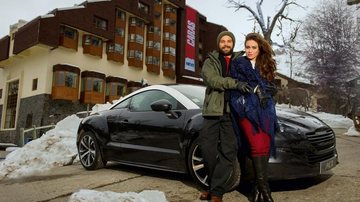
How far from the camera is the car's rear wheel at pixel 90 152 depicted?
665 cm

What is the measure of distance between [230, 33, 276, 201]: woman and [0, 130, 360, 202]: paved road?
711mm

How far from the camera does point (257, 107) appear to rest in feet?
12.6

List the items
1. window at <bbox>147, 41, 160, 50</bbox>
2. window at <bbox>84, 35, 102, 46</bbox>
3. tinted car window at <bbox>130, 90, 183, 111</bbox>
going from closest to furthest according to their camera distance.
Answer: tinted car window at <bbox>130, 90, 183, 111</bbox>
window at <bbox>84, 35, 102, 46</bbox>
window at <bbox>147, 41, 160, 50</bbox>

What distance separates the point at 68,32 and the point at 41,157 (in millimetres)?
26707

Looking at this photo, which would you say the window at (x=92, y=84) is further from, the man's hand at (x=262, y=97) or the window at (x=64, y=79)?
the man's hand at (x=262, y=97)

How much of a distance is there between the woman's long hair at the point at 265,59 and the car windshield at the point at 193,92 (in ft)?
4.41

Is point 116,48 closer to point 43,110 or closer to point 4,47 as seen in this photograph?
point 43,110

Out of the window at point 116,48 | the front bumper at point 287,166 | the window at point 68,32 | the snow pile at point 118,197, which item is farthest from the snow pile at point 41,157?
the window at point 116,48

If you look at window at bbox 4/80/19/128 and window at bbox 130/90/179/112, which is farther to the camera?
window at bbox 4/80/19/128

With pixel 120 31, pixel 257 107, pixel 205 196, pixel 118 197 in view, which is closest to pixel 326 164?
pixel 257 107

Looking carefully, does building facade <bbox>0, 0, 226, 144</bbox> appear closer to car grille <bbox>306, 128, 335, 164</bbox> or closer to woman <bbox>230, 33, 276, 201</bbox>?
car grille <bbox>306, 128, 335, 164</bbox>

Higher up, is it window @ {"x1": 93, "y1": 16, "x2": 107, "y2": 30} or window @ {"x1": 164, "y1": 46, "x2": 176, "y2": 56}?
window @ {"x1": 93, "y1": 16, "x2": 107, "y2": 30}

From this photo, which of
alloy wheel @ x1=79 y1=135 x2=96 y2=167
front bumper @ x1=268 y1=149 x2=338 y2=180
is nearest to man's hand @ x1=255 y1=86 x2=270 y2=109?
front bumper @ x1=268 y1=149 x2=338 y2=180

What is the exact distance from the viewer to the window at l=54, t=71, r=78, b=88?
104 feet
